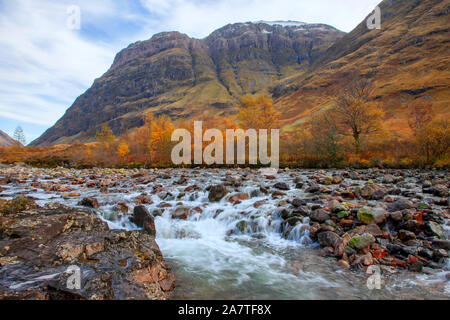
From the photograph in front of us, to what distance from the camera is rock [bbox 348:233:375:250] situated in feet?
21.0

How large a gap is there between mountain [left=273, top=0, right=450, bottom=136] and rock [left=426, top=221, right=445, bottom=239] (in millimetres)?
57802

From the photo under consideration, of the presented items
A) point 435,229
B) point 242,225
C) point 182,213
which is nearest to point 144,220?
point 182,213

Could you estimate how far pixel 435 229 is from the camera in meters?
7.01

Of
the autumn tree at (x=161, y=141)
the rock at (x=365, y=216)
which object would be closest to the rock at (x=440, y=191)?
the rock at (x=365, y=216)

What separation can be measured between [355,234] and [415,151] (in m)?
25.8

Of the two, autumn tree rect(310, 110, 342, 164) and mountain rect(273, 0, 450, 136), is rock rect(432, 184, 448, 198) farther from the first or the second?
mountain rect(273, 0, 450, 136)

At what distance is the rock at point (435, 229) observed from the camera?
22.5 feet

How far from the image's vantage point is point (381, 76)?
101m

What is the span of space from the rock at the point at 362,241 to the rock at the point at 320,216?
172cm

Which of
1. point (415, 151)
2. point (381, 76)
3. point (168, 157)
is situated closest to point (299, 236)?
point (415, 151)

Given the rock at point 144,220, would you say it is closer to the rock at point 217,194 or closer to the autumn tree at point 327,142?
the rock at point 217,194

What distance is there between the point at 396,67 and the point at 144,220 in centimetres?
12921
